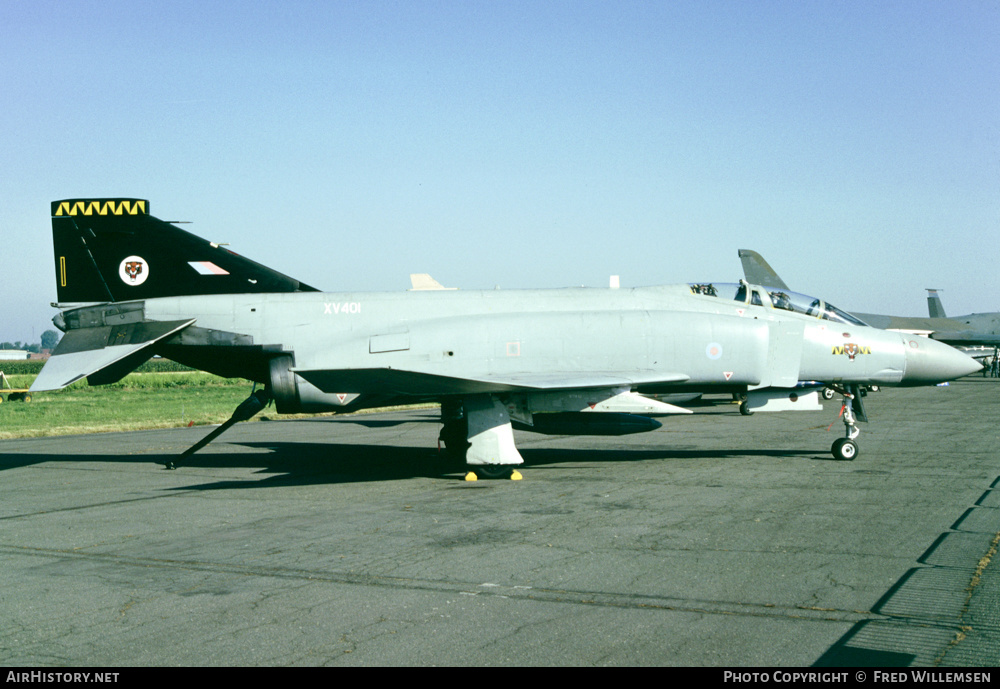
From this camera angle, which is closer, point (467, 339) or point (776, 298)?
point (467, 339)

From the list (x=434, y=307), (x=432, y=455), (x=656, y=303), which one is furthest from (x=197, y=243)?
(x=656, y=303)

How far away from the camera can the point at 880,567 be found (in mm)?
6742

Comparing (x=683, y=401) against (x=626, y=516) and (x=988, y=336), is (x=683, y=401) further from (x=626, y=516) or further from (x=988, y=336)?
(x=988, y=336)

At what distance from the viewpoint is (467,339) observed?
1310cm

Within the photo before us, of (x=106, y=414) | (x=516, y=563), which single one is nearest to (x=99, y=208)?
(x=516, y=563)

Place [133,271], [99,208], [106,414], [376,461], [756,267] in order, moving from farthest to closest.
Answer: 1. [756,267]
2. [106,414]
3. [376,461]
4. [99,208]
5. [133,271]

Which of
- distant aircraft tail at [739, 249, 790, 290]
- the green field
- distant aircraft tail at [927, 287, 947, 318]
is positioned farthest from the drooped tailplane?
distant aircraft tail at [927, 287, 947, 318]

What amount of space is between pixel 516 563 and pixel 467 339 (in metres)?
6.35

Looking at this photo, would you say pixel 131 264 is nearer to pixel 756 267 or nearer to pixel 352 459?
pixel 352 459

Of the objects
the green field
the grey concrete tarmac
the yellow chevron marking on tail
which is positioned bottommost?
the green field

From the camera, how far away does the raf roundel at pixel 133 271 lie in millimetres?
14484

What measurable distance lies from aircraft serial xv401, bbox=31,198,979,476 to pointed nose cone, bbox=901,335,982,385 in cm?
2

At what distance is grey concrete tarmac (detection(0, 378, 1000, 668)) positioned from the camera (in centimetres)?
499

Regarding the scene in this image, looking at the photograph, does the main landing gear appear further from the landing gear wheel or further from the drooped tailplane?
the landing gear wheel
